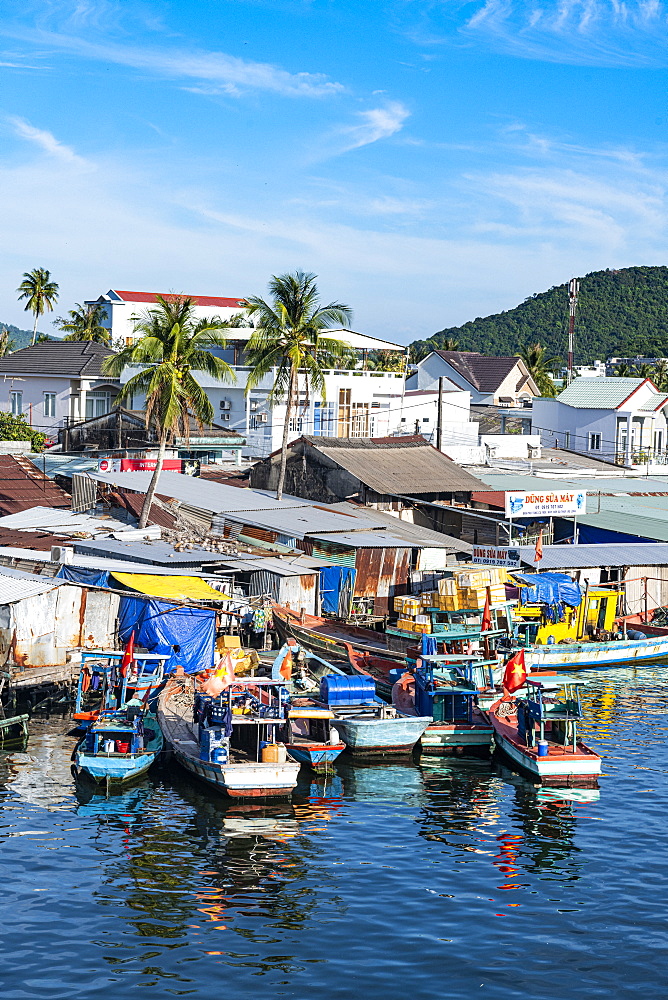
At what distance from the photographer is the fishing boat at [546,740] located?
2812cm

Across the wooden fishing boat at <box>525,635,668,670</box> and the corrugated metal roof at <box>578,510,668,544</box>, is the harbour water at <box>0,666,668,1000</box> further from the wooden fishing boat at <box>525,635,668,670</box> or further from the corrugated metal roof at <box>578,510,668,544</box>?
the corrugated metal roof at <box>578,510,668,544</box>

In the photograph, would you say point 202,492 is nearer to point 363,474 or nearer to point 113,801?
point 363,474

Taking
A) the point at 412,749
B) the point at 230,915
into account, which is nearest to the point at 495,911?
the point at 230,915

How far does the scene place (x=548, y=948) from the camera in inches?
797

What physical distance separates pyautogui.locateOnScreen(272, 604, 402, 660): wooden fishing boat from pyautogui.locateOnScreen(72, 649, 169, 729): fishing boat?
17.9 feet

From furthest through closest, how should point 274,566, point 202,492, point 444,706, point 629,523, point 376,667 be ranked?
point 629,523 → point 202,492 → point 274,566 → point 376,667 → point 444,706

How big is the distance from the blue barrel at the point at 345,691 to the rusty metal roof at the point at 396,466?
20.8m

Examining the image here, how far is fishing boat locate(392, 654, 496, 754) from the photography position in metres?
31.3

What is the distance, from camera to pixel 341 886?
22578 millimetres

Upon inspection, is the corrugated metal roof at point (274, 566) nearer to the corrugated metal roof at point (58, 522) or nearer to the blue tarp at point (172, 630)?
the blue tarp at point (172, 630)

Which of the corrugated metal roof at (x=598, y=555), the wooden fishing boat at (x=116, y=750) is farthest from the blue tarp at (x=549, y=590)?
the wooden fishing boat at (x=116, y=750)

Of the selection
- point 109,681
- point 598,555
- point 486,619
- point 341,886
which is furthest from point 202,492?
point 341,886

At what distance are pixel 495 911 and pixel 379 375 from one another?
187ft

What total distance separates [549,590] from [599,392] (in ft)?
149
